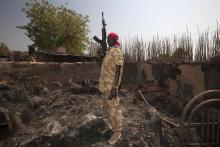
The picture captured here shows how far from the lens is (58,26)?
22938 millimetres

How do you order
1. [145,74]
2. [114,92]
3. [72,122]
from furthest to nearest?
1. [145,74]
2. [72,122]
3. [114,92]

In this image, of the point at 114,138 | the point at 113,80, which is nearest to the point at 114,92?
the point at 113,80

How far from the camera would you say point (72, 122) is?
4352mm

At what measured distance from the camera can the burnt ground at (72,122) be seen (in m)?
3.43

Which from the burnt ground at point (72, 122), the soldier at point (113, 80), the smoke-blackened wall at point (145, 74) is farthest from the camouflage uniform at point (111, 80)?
the smoke-blackened wall at point (145, 74)

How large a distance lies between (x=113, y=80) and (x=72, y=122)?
1.55 metres

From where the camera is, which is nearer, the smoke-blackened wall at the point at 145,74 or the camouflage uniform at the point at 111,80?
the camouflage uniform at the point at 111,80

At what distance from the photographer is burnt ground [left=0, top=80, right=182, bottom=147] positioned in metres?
3.43

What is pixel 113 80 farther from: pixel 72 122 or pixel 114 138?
pixel 72 122

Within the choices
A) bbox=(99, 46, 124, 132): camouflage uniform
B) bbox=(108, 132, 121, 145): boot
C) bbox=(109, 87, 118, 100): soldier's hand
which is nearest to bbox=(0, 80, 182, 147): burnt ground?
bbox=(108, 132, 121, 145): boot

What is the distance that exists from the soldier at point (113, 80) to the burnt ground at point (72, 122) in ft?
1.05

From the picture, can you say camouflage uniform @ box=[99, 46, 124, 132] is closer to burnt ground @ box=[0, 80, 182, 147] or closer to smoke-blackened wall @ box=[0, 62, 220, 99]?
burnt ground @ box=[0, 80, 182, 147]

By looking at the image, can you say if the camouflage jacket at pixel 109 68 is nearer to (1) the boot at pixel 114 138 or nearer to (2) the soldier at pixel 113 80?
(2) the soldier at pixel 113 80

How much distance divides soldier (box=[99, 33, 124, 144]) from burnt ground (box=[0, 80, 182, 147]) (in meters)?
0.32
